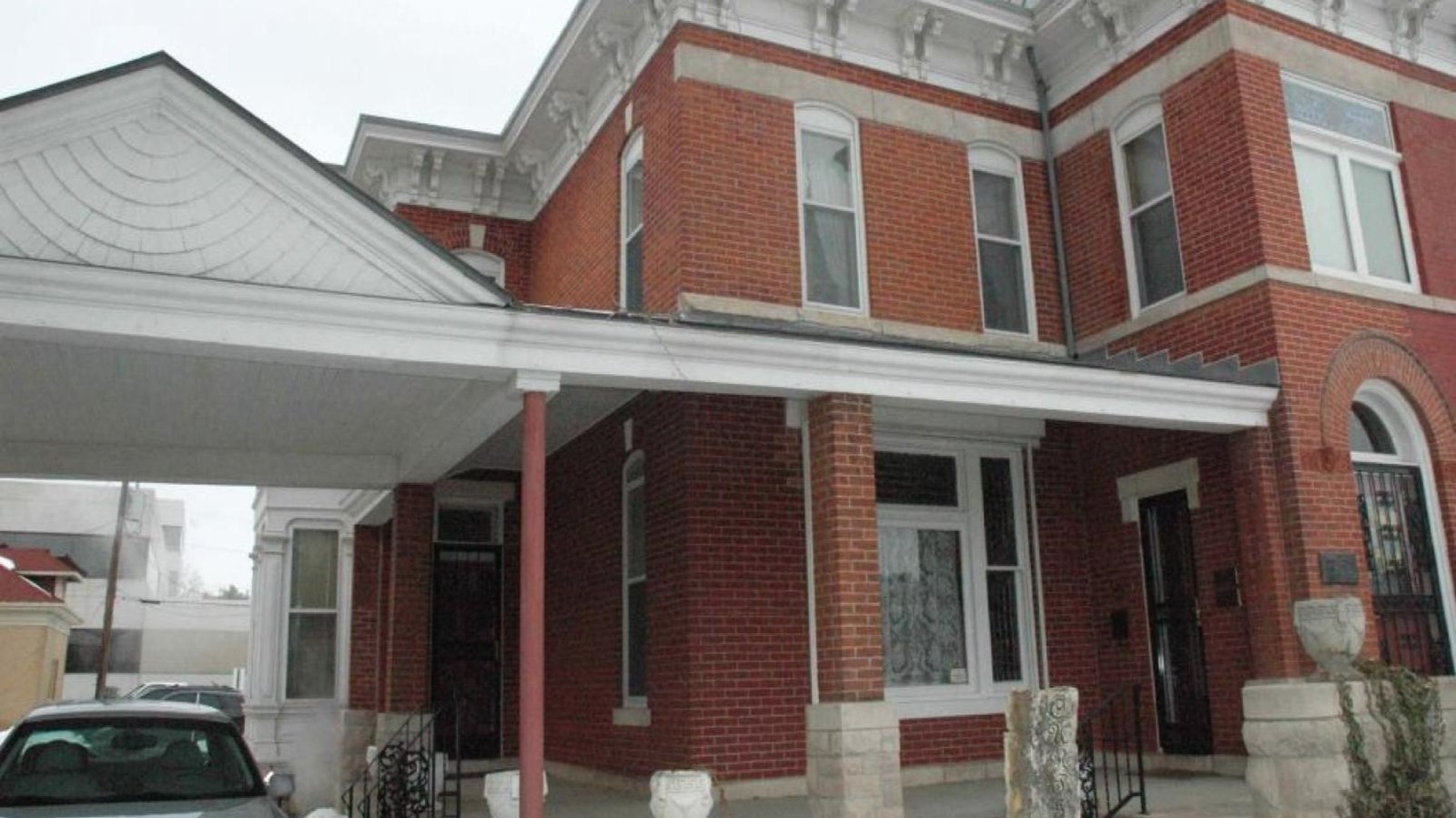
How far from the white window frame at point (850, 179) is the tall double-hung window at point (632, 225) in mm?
1701

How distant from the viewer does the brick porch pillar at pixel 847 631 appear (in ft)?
26.5

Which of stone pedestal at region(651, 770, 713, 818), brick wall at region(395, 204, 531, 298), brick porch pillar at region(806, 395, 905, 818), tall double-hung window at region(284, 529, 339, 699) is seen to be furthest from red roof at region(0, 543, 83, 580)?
stone pedestal at region(651, 770, 713, 818)

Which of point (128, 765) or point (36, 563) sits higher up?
point (36, 563)

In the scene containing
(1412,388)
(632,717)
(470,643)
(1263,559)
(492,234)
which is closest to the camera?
(1263,559)

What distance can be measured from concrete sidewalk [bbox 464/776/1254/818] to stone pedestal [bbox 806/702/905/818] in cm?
111

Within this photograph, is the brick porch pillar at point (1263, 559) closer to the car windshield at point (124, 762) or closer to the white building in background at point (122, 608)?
the car windshield at point (124, 762)

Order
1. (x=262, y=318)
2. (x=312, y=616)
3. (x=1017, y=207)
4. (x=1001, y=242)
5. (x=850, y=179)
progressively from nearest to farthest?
(x=262, y=318)
(x=850, y=179)
(x=1001, y=242)
(x=1017, y=207)
(x=312, y=616)

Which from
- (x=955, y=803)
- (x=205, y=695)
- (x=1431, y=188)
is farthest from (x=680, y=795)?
(x=205, y=695)

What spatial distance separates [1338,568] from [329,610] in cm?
1358

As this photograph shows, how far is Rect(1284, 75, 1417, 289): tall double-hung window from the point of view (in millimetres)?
11750

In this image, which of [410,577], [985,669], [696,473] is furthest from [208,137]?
[985,669]

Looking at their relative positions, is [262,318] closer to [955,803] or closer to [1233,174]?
[955,803]

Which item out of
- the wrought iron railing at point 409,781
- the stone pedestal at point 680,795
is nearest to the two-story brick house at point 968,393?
the wrought iron railing at point 409,781

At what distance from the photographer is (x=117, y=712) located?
22.4 feet
